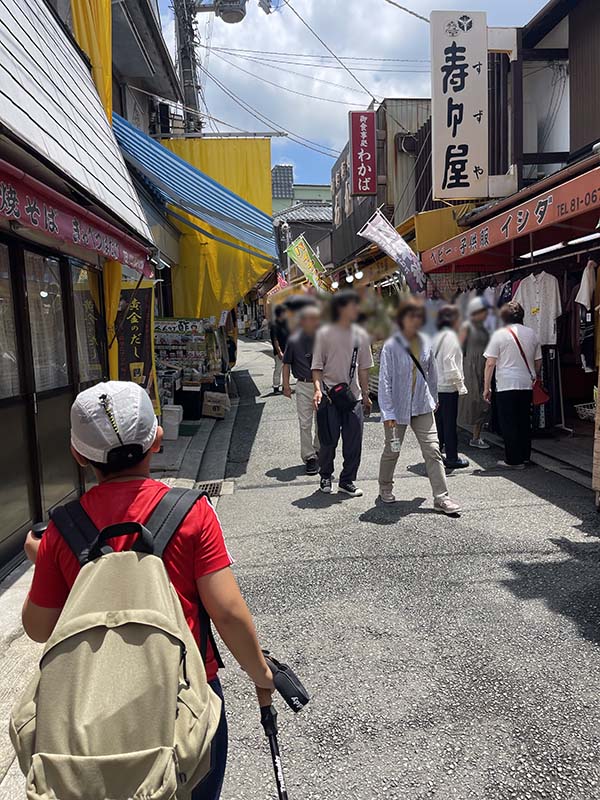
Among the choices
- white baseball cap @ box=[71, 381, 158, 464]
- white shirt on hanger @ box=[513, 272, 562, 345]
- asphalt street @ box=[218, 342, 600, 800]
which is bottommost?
asphalt street @ box=[218, 342, 600, 800]

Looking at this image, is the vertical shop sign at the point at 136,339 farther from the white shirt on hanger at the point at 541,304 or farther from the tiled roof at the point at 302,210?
the white shirt on hanger at the point at 541,304

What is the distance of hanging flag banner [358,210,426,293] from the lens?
0.93 meters

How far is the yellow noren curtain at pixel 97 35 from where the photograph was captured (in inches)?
245

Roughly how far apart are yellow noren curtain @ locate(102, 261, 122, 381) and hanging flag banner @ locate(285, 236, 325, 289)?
507 centimetres

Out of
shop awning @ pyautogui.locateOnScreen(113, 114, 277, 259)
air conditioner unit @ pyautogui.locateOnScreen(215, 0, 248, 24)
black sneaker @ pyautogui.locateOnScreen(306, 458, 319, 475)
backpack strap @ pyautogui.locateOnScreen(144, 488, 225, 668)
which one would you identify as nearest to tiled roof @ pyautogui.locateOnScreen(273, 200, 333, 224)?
shop awning @ pyautogui.locateOnScreen(113, 114, 277, 259)

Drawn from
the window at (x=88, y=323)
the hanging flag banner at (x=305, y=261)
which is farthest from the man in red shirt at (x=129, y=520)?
the window at (x=88, y=323)

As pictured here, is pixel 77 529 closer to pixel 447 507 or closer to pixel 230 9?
pixel 447 507

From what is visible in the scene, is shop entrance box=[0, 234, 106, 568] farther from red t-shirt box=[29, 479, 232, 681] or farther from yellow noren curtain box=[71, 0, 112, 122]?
red t-shirt box=[29, 479, 232, 681]

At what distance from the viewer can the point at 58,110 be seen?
14.5ft

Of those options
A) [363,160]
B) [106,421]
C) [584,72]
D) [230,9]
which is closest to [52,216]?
[106,421]

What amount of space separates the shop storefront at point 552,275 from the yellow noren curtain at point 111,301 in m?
3.96

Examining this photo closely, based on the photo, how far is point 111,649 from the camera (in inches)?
49.1

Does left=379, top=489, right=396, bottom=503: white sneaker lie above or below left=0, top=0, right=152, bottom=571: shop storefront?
below

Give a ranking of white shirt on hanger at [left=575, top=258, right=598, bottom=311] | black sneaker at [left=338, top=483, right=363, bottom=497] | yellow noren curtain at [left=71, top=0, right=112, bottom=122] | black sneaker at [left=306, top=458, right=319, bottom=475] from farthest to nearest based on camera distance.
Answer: black sneaker at [left=306, top=458, right=319, bottom=475]
yellow noren curtain at [left=71, top=0, right=112, bottom=122]
black sneaker at [left=338, top=483, right=363, bottom=497]
white shirt on hanger at [left=575, top=258, right=598, bottom=311]
